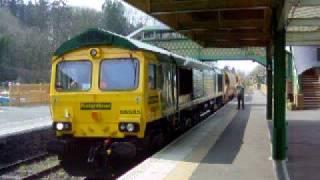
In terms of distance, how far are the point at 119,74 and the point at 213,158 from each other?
2728 millimetres

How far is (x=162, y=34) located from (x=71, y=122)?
121 ft

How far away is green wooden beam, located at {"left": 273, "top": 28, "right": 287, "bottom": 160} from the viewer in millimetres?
11312

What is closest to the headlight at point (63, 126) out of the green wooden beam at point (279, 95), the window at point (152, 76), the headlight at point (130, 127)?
the headlight at point (130, 127)

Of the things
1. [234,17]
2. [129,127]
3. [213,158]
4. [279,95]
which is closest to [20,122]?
[234,17]

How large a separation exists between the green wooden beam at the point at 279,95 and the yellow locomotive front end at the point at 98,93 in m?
2.81

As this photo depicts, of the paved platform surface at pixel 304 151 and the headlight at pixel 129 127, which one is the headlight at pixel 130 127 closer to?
the headlight at pixel 129 127

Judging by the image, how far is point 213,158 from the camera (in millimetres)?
11859

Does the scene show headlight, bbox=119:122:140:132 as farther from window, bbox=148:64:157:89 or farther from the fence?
the fence

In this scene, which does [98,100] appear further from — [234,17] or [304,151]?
[304,151]

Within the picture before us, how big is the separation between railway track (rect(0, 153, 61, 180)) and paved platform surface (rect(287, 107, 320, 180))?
603 centimetres

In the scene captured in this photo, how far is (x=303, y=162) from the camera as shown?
11.3 meters

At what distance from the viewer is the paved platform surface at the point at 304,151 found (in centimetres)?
1003

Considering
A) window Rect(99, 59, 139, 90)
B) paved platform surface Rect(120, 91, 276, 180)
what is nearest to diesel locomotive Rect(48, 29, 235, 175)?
window Rect(99, 59, 139, 90)

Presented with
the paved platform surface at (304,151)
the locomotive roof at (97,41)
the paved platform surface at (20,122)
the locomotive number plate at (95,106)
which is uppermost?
the locomotive roof at (97,41)
